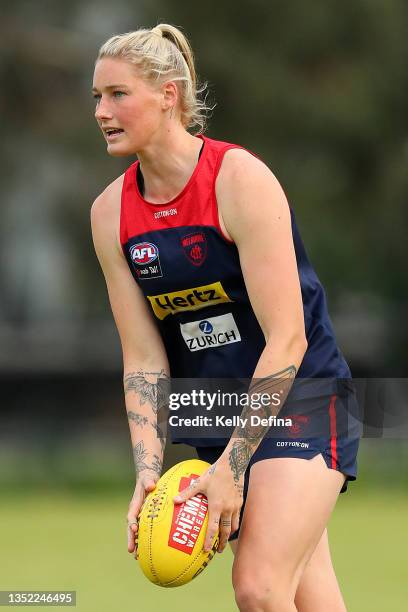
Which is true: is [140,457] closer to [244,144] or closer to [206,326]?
[206,326]

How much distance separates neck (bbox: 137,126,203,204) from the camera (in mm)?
4215

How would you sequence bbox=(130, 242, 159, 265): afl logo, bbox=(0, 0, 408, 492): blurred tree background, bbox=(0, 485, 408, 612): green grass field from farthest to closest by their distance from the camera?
bbox=(0, 0, 408, 492): blurred tree background → bbox=(0, 485, 408, 612): green grass field → bbox=(130, 242, 159, 265): afl logo

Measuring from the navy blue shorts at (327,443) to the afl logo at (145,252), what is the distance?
67 centimetres

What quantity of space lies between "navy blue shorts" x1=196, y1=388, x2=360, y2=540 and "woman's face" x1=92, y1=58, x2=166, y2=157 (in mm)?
1025

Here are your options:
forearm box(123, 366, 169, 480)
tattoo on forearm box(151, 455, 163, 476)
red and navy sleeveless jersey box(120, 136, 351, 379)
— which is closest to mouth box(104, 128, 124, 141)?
red and navy sleeveless jersey box(120, 136, 351, 379)

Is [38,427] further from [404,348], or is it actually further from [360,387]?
[360,387]

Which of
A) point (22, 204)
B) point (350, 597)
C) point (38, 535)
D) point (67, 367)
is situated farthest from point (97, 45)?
point (350, 597)

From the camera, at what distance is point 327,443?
13.7 ft

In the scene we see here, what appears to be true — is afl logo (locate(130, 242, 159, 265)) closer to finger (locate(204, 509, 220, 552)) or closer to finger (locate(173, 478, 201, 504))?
finger (locate(173, 478, 201, 504))

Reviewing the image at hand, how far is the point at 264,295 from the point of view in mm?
4012

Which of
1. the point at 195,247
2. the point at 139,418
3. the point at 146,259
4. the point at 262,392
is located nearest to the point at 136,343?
the point at 139,418

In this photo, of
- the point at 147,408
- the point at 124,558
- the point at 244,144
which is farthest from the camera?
the point at 244,144

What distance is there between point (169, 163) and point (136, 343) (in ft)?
2.13

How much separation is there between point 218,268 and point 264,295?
20cm
